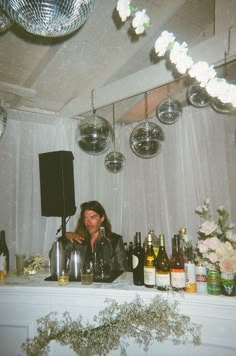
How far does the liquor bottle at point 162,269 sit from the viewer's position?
1.43m

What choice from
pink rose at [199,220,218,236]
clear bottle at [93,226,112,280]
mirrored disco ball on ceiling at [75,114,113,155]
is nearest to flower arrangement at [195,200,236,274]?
pink rose at [199,220,218,236]

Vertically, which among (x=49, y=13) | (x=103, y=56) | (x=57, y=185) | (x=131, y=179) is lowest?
(x=57, y=185)

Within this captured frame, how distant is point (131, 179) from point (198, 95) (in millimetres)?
2322

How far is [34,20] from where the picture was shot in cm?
110

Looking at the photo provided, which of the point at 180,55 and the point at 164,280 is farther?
the point at 180,55

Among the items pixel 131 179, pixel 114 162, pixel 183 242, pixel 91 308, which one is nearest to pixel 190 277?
pixel 183 242

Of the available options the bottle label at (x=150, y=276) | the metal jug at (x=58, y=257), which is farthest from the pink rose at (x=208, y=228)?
the metal jug at (x=58, y=257)

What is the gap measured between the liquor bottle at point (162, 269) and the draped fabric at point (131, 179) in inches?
88.1

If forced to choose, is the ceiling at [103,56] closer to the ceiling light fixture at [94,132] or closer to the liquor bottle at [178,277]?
the ceiling light fixture at [94,132]

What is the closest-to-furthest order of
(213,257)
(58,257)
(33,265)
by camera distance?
(213,257) → (58,257) → (33,265)

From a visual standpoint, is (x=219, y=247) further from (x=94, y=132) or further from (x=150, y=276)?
(x=94, y=132)

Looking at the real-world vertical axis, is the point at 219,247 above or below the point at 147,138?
below

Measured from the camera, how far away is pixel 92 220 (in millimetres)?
2625

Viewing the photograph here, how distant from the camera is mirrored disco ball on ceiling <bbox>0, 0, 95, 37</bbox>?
1.04 metres
